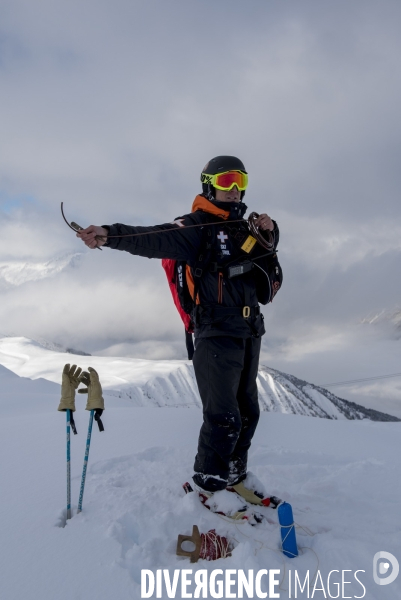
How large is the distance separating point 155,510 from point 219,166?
12.6ft

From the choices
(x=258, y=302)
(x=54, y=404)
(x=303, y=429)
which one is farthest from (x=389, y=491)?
(x=54, y=404)

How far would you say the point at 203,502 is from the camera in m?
3.86

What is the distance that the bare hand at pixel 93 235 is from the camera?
11.2 ft

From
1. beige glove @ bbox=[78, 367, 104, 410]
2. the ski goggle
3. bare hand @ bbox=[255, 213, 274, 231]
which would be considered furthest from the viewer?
the ski goggle

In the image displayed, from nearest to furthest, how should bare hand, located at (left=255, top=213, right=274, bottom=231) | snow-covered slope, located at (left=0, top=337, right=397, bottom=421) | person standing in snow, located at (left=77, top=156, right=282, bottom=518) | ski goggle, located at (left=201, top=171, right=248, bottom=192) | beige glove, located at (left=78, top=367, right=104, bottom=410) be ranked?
beige glove, located at (left=78, top=367, right=104, bottom=410) → person standing in snow, located at (left=77, top=156, right=282, bottom=518) → bare hand, located at (left=255, top=213, right=274, bottom=231) → ski goggle, located at (left=201, top=171, right=248, bottom=192) → snow-covered slope, located at (left=0, top=337, right=397, bottom=421)

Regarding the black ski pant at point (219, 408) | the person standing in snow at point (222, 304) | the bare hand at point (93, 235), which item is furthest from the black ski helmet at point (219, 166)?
the black ski pant at point (219, 408)

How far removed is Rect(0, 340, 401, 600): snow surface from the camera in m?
2.64

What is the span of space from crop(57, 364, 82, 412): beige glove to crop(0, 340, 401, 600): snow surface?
91 cm

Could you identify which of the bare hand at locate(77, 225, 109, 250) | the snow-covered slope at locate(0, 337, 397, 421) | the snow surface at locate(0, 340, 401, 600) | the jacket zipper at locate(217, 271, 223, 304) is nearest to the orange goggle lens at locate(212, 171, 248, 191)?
the jacket zipper at locate(217, 271, 223, 304)

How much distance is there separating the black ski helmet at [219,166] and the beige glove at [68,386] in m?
2.55

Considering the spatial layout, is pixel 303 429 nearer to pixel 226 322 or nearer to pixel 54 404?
pixel 226 322

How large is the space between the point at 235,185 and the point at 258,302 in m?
1.45

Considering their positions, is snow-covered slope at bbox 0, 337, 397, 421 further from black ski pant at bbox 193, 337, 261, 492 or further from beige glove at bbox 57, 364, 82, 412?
beige glove at bbox 57, 364, 82, 412

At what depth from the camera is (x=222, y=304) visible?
13.5ft
